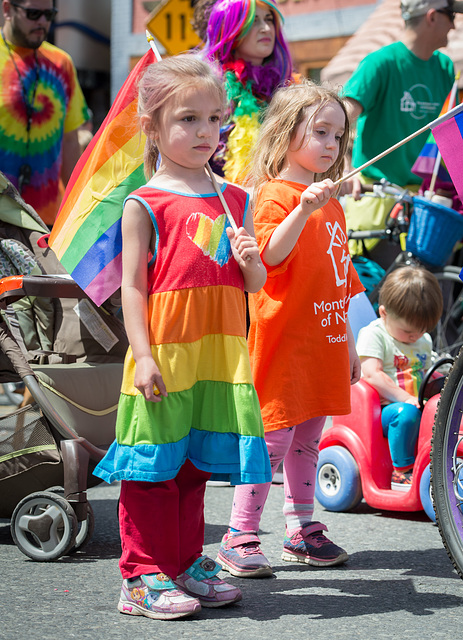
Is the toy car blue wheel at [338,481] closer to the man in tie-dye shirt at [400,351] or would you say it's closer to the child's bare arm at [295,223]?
the man in tie-dye shirt at [400,351]

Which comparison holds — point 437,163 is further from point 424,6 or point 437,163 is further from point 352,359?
point 352,359

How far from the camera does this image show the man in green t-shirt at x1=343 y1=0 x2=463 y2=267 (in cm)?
514

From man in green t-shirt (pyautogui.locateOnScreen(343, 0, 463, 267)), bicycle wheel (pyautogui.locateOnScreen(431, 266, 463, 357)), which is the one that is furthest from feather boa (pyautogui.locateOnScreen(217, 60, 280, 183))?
bicycle wheel (pyautogui.locateOnScreen(431, 266, 463, 357))

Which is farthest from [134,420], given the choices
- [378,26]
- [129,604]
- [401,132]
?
[378,26]

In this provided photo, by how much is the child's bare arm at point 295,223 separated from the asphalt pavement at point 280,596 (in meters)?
1.01

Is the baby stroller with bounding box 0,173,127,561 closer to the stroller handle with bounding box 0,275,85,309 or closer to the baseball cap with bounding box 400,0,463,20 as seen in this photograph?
A: the stroller handle with bounding box 0,275,85,309

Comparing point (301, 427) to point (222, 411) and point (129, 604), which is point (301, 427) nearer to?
point (222, 411)

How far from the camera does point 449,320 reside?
18.9 feet

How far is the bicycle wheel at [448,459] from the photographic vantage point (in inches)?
101

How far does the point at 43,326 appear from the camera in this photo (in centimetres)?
382

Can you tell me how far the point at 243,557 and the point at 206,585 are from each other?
→ 0.32 metres

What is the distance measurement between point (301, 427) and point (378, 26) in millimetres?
8625

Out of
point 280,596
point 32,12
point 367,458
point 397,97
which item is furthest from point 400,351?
point 32,12

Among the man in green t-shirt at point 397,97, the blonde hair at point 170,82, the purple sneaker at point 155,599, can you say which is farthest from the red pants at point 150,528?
the man in green t-shirt at point 397,97
